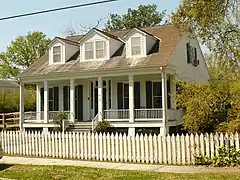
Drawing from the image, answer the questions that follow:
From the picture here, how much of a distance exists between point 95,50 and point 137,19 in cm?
2779

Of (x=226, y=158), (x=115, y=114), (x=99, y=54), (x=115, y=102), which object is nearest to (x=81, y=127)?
(x=115, y=114)

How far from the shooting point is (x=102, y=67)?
75.7ft

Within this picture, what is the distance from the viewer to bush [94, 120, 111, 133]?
22.1 m

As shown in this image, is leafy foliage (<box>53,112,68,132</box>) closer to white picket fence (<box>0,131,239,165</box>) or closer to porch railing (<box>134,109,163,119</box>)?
porch railing (<box>134,109,163,119</box>)

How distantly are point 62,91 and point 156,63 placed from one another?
893 centimetres

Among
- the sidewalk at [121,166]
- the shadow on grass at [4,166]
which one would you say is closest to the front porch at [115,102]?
the sidewalk at [121,166]

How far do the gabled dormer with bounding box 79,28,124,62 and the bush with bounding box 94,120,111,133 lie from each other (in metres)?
4.61

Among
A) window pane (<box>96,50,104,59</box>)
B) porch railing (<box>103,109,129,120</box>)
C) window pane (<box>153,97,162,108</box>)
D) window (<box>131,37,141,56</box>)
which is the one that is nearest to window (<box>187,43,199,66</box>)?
window pane (<box>153,97,162,108</box>)

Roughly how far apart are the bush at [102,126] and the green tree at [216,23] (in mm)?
8523

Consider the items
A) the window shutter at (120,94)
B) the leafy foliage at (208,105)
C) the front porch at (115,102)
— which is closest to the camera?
the leafy foliage at (208,105)

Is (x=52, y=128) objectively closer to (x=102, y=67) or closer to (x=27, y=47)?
(x=102, y=67)

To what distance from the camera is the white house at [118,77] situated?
22.0 metres

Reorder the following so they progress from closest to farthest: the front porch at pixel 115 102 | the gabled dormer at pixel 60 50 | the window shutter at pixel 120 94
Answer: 1. the front porch at pixel 115 102
2. the window shutter at pixel 120 94
3. the gabled dormer at pixel 60 50

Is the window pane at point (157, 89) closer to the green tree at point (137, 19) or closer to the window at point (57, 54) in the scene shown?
the window at point (57, 54)
